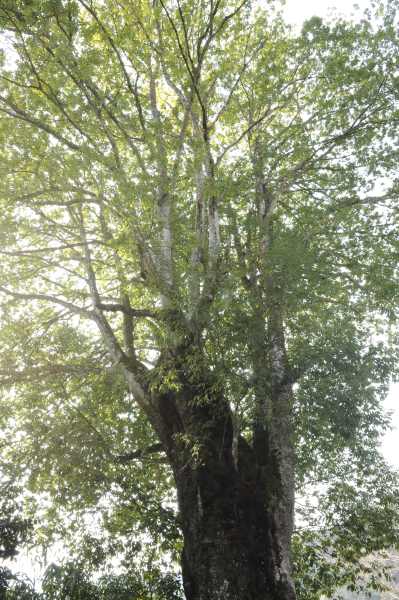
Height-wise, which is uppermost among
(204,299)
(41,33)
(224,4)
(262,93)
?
(224,4)

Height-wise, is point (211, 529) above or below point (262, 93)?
below

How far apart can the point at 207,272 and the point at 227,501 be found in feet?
13.3

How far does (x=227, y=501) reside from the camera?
6637mm

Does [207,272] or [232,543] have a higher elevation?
[207,272]

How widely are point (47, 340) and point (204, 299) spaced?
4.65 m

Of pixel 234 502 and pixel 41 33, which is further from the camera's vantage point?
pixel 41 33

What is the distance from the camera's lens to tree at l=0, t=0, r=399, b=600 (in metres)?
7.00

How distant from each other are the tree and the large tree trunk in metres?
0.03

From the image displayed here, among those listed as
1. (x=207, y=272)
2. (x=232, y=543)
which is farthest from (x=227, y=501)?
(x=207, y=272)

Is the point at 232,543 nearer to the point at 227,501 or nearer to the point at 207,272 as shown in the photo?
the point at 227,501

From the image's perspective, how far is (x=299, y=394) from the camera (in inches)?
282

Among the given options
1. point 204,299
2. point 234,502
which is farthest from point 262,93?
point 234,502

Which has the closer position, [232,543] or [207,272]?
[232,543]

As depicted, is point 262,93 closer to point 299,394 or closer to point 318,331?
point 318,331
